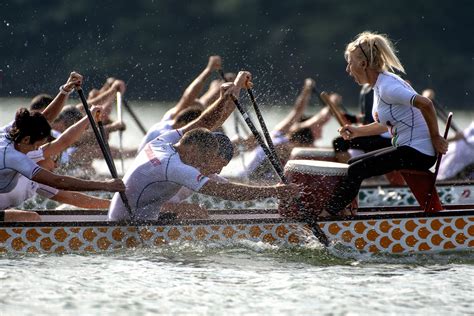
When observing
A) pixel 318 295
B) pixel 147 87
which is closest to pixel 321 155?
pixel 318 295

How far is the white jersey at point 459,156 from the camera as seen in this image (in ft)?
41.4

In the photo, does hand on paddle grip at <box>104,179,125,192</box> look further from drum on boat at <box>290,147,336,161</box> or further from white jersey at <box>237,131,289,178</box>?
white jersey at <box>237,131,289,178</box>

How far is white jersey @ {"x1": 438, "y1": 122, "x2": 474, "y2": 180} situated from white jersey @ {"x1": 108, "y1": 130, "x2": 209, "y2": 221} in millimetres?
5046

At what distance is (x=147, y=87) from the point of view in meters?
35.0

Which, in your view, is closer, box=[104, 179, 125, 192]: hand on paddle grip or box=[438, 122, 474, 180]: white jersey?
box=[104, 179, 125, 192]: hand on paddle grip

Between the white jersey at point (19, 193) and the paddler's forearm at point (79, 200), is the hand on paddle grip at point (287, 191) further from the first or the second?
the white jersey at point (19, 193)

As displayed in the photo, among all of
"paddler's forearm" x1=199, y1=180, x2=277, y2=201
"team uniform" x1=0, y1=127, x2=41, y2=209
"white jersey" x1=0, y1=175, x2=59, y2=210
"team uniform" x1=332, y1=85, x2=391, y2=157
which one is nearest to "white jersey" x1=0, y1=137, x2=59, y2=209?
"white jersey" x1=0, y1=175, x2=59, y2=210

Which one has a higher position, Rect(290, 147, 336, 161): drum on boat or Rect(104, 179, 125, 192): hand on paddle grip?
Rect(290, 147, 336, 161): drum on boat

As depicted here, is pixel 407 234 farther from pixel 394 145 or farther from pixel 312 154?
pixel 312 154

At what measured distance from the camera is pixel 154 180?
820 centimetres

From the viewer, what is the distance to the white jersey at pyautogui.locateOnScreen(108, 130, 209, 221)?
800cm

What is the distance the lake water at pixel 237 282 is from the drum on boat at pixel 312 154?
257cm

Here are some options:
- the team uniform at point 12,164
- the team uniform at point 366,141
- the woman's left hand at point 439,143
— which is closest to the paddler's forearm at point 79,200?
the team uniform at point 12,164

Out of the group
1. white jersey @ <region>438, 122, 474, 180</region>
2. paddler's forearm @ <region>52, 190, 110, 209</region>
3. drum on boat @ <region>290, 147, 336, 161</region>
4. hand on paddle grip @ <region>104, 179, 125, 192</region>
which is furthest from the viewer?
white jersey @ <region>438, 122, 474, 180</region>
